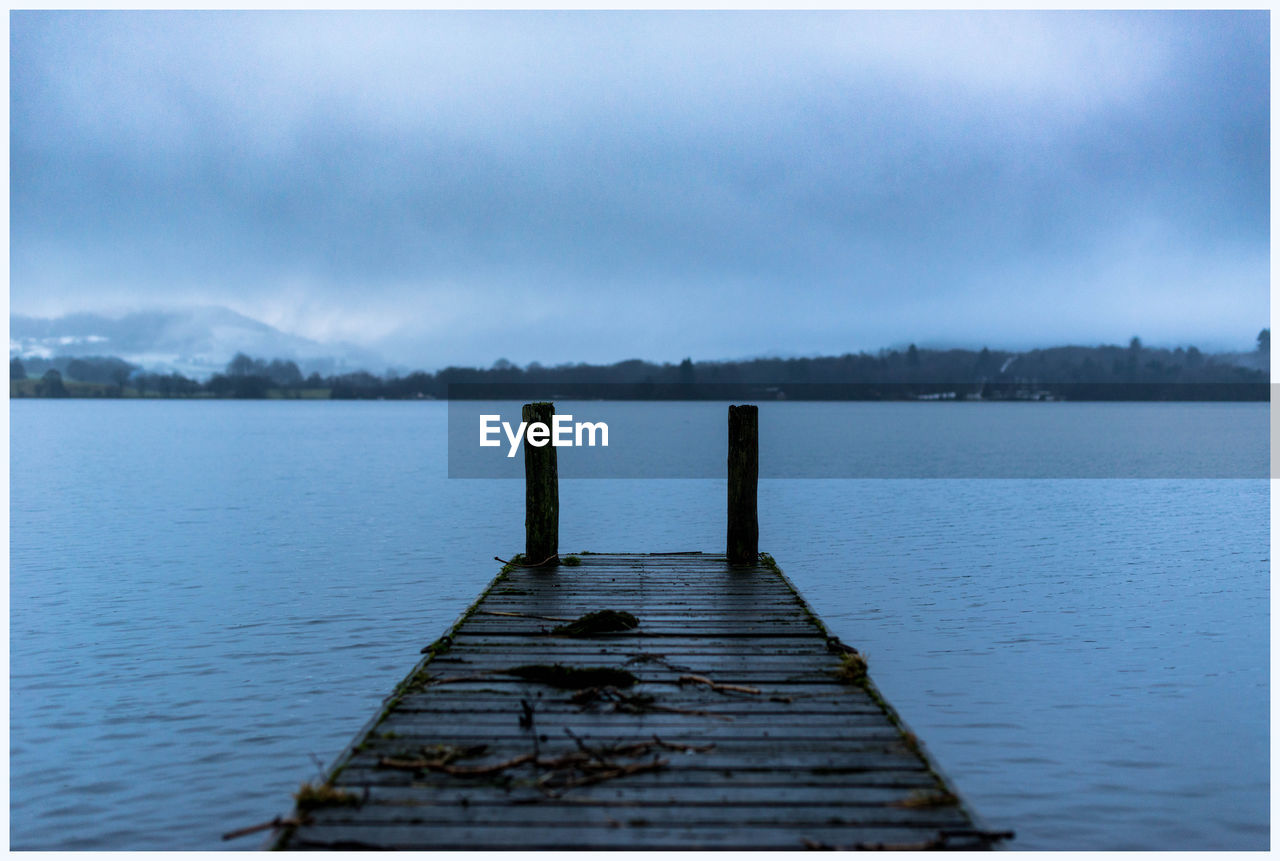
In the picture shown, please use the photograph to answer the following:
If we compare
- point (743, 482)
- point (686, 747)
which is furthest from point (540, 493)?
point (686, 747)

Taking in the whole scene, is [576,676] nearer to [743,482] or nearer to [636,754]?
[636,754]

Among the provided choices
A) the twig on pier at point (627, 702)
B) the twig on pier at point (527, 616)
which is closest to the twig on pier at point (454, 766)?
the twig on pier at point (627, 702)

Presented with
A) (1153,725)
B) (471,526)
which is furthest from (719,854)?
(471,526)

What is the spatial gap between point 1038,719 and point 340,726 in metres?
7.01

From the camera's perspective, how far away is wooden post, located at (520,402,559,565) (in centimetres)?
1307

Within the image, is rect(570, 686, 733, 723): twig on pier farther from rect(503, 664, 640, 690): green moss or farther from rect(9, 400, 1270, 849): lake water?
rect(9, 400, 1270, 849): lake water

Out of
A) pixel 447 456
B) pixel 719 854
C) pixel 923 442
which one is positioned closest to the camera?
pixel 719 854

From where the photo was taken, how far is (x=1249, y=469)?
45219 millimetres

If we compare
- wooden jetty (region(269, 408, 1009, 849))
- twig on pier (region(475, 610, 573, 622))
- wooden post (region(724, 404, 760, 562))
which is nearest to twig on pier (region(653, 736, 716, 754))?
wooden jetty (region(269, 408, 1009, 849))

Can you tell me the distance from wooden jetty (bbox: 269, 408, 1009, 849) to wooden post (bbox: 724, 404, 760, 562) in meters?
3.99

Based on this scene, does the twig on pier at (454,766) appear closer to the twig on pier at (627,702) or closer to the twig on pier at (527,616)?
the twig on pier at (627,702)

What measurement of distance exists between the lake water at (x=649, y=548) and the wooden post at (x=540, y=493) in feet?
6.18

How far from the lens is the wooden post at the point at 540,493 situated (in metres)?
13.1

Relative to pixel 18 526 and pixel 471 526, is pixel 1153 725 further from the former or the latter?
pixel 18 526
